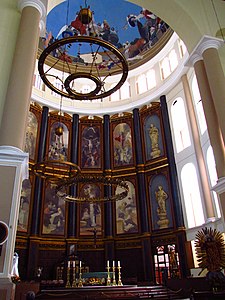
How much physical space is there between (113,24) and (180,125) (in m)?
10.7

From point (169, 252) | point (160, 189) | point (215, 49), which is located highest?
point (215, 49)

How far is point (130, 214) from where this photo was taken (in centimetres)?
1831

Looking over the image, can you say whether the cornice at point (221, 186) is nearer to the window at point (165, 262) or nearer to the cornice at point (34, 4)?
the cornice at point (34, 4)

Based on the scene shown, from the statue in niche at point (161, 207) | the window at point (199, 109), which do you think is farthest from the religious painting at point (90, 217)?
the window at point (199, 109)

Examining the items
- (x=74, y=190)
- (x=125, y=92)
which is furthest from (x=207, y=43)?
(x=125, y=92)

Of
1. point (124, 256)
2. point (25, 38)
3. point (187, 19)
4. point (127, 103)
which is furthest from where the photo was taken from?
point (127, 103)

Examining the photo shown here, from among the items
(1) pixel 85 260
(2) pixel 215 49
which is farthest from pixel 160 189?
(2) pixel 215 49

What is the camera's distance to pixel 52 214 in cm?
1798

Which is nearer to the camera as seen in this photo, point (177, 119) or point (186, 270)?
point (186, 270)

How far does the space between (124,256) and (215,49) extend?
12598mm

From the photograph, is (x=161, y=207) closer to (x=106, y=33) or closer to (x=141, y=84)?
(x=141, y=84)

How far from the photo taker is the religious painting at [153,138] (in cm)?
1912

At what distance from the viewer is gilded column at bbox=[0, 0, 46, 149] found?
6742mm

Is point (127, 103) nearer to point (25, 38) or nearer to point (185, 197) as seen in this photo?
point (185, 197)
